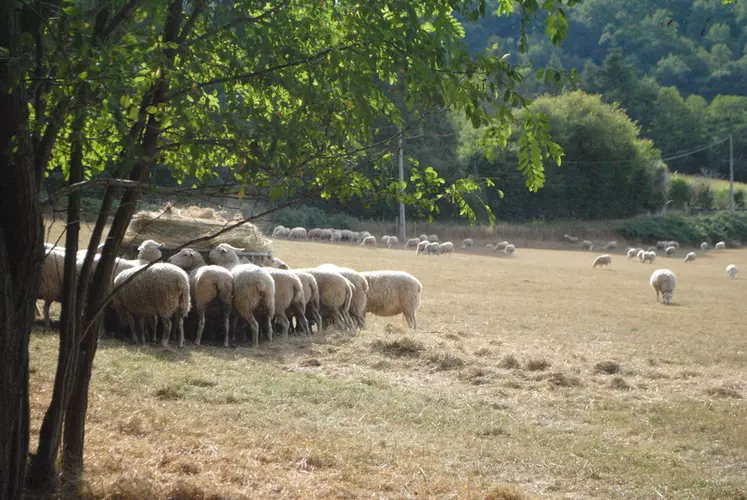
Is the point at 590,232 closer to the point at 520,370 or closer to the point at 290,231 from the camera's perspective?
the point at 290,231

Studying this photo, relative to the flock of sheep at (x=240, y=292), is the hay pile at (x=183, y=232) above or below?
above

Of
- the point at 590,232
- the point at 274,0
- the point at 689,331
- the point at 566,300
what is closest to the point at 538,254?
the point at 590,232

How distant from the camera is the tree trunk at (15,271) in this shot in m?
4.12

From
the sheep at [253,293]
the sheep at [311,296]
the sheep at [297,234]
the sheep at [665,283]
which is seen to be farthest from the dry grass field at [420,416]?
the sheep at [297,234]

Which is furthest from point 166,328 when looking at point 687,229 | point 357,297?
point 687,229

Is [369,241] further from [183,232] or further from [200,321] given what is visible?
[200,321]

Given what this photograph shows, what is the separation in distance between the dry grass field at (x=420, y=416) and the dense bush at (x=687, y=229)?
47654mm

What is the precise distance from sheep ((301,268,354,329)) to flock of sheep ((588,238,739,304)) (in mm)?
12979

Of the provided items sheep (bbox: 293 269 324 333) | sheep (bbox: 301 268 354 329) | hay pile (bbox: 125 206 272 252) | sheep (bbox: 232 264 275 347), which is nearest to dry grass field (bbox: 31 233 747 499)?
sheep (bbox: 232 264 275 347)

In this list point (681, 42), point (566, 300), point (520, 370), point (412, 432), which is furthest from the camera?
point (681, 42)

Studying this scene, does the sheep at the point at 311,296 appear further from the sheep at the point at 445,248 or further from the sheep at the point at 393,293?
the sheep at the point at 445,248

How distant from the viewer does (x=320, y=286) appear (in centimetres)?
1348

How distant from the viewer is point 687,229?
6209 centimetres

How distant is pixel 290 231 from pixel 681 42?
7732 cm
